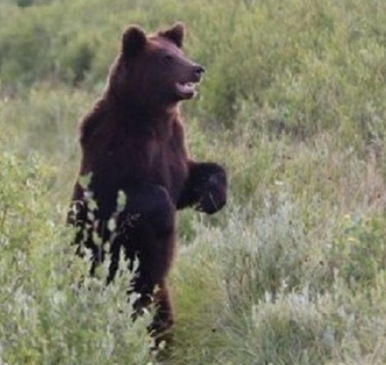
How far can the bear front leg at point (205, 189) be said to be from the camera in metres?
7.80

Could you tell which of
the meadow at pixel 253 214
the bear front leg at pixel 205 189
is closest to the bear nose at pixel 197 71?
the bear front leg at pixel 205 189

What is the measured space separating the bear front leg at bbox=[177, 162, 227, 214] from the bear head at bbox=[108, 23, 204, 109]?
0.43 metres

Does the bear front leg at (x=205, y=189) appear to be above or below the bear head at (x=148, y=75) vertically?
below

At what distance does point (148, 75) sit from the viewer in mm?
7754

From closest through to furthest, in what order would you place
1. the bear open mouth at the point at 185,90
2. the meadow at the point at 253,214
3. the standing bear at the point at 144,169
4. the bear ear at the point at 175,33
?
the meadow at the point at 253,214, the standing bear at the point at 144,169, the bear open mouth at the point at 185,90, the bear ear at the point at 175,33

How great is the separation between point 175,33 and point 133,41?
0.51 metres

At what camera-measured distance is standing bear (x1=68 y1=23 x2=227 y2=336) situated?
7.33 metres

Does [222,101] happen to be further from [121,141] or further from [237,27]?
[121,141]

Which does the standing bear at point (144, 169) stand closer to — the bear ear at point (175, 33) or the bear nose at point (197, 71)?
the bear nose at point (197, 71)

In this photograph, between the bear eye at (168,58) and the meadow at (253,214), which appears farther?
A: the bear eye at (168,58)

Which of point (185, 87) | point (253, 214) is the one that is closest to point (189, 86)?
point (185, 87)

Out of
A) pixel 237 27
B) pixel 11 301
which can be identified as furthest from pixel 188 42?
pixel 11 301

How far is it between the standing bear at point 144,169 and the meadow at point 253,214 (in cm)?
28

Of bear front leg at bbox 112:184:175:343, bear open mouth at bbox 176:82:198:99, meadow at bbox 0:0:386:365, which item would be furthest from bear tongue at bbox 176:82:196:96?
meadow at bbox 0:0:386:365
